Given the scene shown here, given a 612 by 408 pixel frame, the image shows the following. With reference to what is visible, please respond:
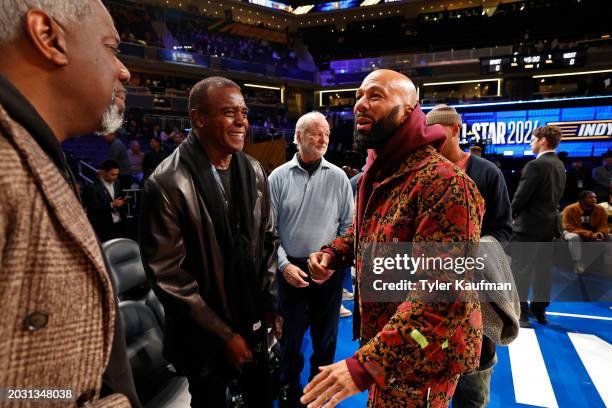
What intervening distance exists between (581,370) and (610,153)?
7876mm

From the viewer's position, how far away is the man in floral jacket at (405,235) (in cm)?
107

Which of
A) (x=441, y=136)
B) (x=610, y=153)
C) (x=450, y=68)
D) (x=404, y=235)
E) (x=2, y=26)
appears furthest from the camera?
(x=450, y=68)

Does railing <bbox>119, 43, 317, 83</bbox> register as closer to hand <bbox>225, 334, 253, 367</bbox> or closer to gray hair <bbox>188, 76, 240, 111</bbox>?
gray hair <bbox>188, 76, 240, 111</bbox>

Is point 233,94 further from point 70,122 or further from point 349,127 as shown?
point 349,127

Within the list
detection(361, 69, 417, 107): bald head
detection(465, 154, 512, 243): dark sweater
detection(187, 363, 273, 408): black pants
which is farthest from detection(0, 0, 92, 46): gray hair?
detection(465, 154, 512, 243): dark sweater

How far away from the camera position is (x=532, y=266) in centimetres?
417

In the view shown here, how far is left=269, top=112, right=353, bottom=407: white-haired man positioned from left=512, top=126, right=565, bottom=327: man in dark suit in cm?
234

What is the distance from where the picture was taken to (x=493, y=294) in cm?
173

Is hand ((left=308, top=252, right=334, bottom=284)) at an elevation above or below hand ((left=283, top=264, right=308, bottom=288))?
above

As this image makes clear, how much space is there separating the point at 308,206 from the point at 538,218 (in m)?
2.77

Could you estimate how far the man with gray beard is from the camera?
552 mm

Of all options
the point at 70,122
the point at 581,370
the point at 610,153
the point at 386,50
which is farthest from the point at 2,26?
the point at 386,50

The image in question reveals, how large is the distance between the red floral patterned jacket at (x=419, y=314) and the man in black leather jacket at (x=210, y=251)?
0.55 meters

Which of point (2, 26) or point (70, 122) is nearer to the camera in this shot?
point (2, 26)
